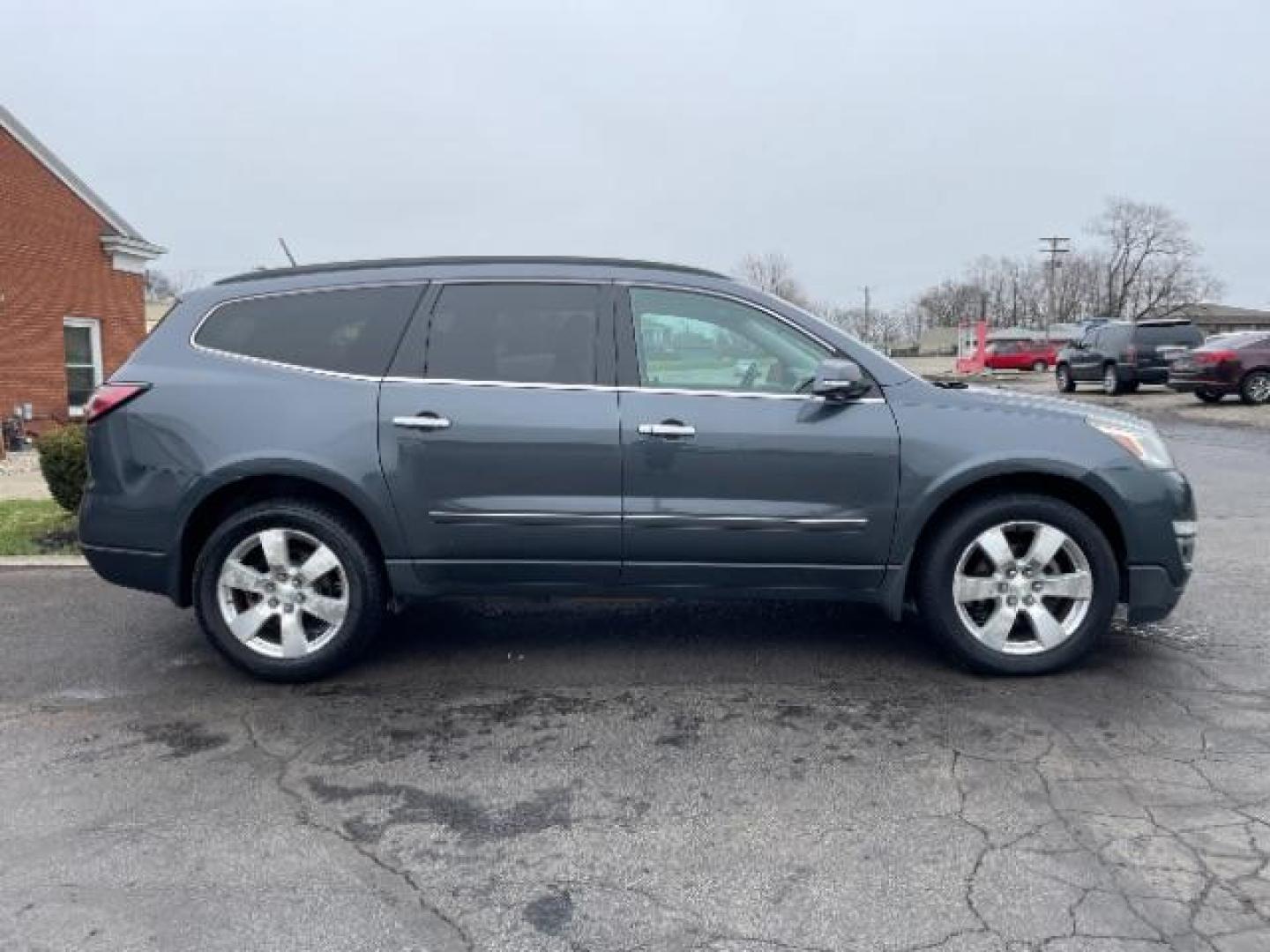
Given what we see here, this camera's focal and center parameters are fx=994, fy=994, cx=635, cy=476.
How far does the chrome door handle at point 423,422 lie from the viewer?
4.20 m

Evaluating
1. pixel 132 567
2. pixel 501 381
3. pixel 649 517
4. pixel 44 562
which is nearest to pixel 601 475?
pixel 649 517

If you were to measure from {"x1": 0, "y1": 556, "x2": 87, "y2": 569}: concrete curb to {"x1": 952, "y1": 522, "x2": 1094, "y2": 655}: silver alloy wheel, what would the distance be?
560 centimetres

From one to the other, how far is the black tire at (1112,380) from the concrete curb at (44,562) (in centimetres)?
2389

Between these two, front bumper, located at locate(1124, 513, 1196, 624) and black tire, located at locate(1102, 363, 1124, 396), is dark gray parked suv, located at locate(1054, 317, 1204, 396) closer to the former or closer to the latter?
black tire, located at locate(1102, 363, 1124, 396)

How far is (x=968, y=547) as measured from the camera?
13.9ft

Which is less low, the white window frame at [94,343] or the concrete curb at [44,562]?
the white window frame at [94,343]

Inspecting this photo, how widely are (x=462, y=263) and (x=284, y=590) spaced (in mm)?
1663

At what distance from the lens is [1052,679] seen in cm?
430

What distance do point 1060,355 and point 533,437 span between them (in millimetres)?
25495

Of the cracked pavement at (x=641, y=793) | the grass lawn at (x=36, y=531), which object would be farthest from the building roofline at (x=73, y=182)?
the cracked pavement at (x=641, y=793)

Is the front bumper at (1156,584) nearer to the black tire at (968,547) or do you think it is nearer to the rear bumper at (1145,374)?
the black tire at (968,547)

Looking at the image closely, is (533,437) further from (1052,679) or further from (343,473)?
(1052,679)

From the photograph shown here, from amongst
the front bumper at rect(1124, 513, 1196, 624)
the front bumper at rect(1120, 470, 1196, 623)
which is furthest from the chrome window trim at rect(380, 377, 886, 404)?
the front bumper at rect(1124, 513, 1196, 624)

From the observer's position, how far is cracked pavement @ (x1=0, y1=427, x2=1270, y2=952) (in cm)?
263
